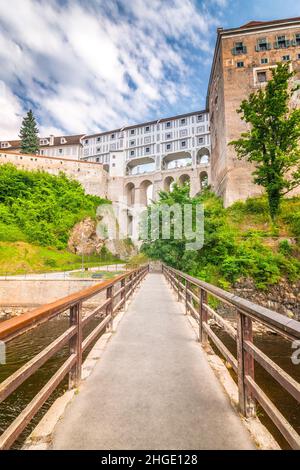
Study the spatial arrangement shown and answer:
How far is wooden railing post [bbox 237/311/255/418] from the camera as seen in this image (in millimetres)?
2318

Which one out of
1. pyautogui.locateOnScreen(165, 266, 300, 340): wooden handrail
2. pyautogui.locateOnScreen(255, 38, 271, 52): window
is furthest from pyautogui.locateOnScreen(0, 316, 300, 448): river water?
pyautogui.locateOnScreen(255, 38, 271, 52): window

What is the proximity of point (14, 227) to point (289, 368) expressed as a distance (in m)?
37.4

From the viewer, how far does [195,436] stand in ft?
6.60

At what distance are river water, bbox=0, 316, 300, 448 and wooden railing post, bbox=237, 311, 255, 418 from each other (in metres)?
4.21

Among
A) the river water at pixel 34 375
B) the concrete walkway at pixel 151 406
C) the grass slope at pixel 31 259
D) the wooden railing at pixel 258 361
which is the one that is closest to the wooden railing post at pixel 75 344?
the concrete walkway at pixel 151 406

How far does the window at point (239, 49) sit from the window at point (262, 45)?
4.78 ft

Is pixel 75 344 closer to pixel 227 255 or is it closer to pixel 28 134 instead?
pixel 227 255

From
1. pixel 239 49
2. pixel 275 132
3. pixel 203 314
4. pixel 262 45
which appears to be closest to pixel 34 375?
pixel 203 314

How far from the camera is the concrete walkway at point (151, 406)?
196cm

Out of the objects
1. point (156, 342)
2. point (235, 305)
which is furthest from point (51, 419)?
point (156, 342)

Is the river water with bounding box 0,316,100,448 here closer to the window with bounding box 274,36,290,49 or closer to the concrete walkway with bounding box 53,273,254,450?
the concrete walkway with bounding box 53,273,254,450

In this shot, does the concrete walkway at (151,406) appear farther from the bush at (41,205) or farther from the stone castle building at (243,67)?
the bush at (41,205)

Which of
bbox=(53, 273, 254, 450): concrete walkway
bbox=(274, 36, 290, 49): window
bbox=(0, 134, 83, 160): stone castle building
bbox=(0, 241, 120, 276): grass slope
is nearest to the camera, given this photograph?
bbox=(53, 273, 254, 450): concrete walkway

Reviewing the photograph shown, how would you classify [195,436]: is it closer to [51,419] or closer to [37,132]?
[51,419]
